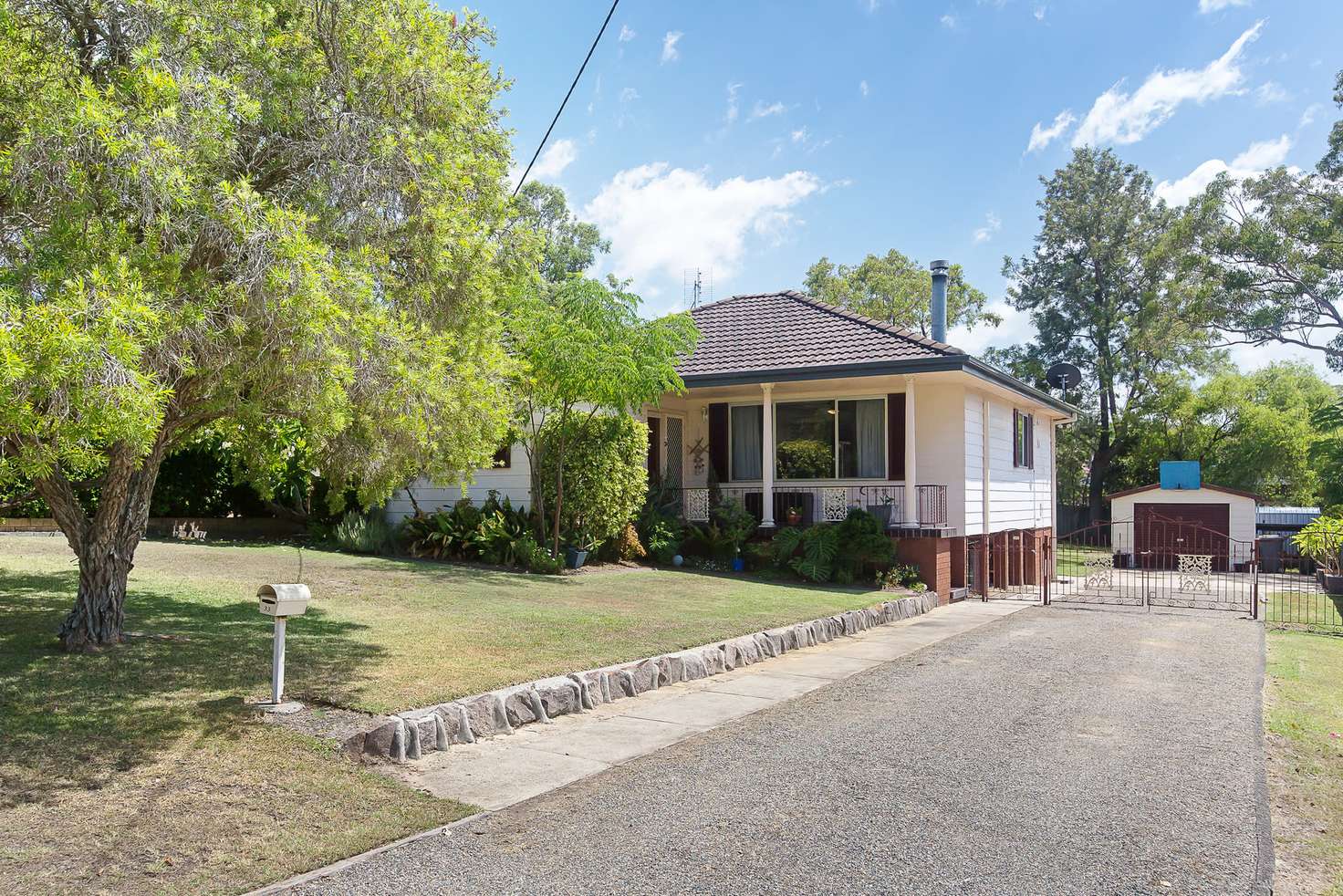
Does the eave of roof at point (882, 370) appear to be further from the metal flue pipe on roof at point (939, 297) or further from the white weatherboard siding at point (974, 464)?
the metal flue pipe on roof at point (939, 297)

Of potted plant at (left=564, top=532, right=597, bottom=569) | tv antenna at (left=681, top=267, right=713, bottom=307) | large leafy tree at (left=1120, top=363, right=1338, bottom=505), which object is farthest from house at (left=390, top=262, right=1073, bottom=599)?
large leafy tree at (left=1120, top=363, right=1338, bottom=505)

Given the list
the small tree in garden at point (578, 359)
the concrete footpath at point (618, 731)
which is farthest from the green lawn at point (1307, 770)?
the small tree in garden at point (578, 359)

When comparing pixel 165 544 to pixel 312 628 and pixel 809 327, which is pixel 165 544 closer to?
pixel 312 628

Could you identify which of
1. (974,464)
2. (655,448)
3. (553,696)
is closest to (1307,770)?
(553,696)

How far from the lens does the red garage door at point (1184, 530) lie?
28.1 metres

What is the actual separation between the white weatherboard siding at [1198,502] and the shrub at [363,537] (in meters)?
20.4

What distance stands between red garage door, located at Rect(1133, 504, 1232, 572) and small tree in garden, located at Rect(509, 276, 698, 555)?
18944mm

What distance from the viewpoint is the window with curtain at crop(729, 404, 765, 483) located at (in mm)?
18328

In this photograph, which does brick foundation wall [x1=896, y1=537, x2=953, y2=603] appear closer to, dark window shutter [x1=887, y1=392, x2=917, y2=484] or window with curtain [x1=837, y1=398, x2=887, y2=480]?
dark window shutter [x1=887, y1=392, x2=917, y2=484]

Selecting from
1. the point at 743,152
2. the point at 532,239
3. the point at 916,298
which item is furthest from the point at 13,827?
the point at 916,298

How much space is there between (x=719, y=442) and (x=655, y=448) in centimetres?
124

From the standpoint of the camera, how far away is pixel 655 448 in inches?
739

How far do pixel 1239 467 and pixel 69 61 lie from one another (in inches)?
1595

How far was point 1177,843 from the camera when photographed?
461 cm
